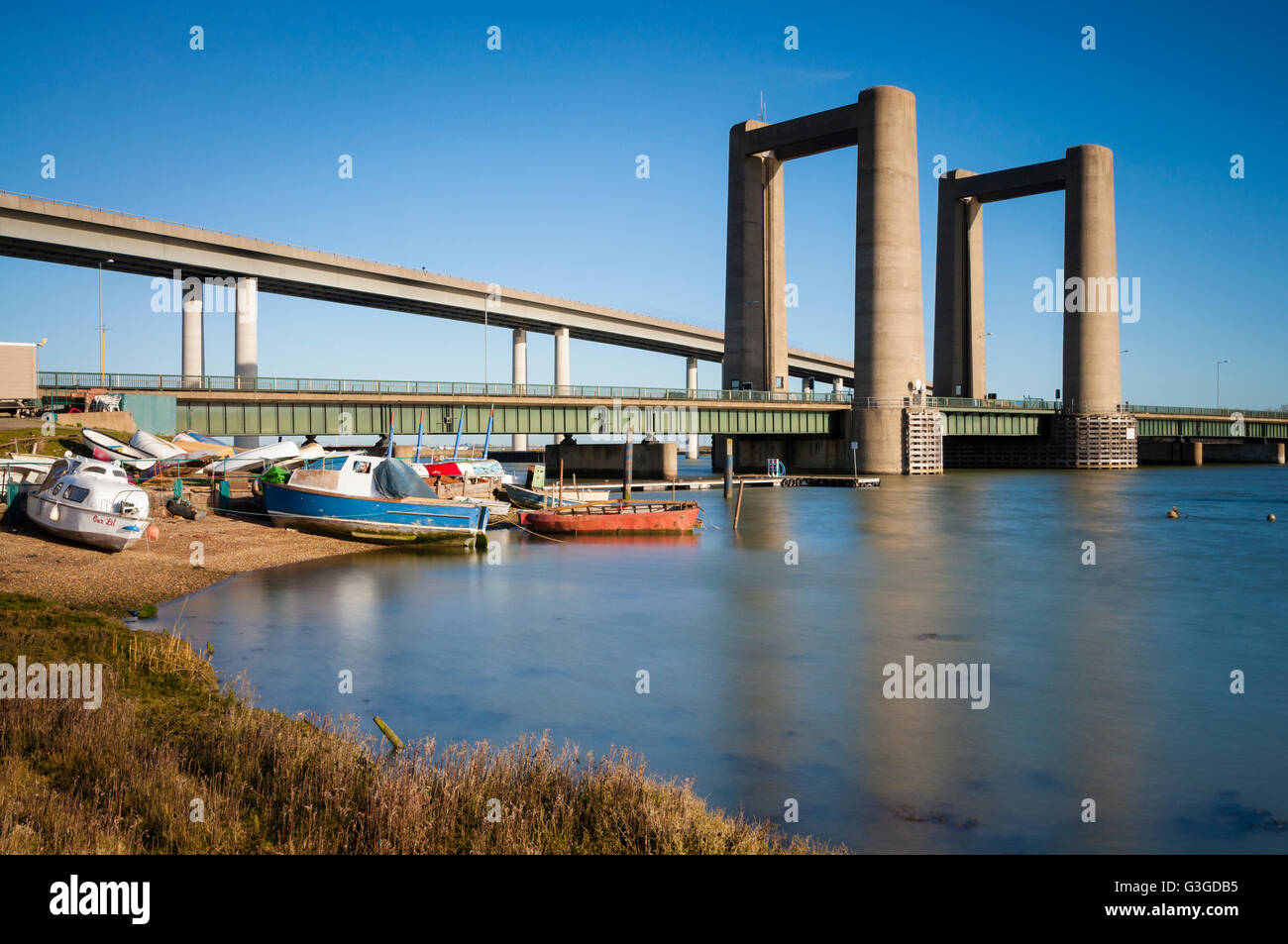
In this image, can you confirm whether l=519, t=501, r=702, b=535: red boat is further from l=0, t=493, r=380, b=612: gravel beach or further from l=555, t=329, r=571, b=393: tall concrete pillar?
l=555, t=329, r=571, b=393: tall concrete pillar

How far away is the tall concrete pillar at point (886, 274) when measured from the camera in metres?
105

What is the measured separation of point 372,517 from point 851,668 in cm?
2576

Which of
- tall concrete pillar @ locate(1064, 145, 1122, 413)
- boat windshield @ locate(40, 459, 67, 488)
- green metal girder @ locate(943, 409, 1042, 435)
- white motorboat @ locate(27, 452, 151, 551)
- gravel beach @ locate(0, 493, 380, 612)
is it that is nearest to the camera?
gravel beach @ locate(0, 493, 380, 612)

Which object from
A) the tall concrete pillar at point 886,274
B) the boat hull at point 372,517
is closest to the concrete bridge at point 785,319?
the tall concrete pillar at point 886,274

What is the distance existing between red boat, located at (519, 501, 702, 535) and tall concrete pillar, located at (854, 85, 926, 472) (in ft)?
195

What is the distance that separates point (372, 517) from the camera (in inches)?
1679

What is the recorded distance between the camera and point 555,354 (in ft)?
444

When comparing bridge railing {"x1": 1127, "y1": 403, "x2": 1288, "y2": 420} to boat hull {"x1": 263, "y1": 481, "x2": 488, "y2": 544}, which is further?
bridge railing {"x1": 1127, "y1": 403, "x2": 1288, "y2": 420}

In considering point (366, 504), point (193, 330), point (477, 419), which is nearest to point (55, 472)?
point (366, 504)

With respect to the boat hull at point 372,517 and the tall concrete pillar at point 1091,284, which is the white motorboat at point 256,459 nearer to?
the boat hull at point 372,517

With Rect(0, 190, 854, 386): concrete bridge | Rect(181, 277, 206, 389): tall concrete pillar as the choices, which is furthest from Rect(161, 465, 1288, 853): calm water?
Rect(181, 277, 206, 389): tall concrete pillar

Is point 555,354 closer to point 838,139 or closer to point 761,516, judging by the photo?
point 838,139

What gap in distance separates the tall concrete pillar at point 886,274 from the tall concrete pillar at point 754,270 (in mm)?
12332

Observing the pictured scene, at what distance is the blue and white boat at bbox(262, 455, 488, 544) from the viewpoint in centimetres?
4244
